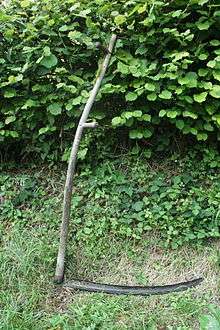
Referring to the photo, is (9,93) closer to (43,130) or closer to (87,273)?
(43,130)

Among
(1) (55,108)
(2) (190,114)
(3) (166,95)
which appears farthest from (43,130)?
(2) (190,114)

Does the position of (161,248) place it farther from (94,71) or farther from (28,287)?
(94,71)

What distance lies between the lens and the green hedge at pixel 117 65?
9.85 ft

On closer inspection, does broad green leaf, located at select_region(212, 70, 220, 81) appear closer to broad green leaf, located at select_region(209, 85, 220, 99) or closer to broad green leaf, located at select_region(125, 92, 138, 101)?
broad green leaf, located at select_region(209, 85, 220, 99)

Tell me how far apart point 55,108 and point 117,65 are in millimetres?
565

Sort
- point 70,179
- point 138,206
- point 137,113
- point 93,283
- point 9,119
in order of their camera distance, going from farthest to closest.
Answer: point 9,119 → point 138,206 → point 137,113 → point 93,283 → point 70,179

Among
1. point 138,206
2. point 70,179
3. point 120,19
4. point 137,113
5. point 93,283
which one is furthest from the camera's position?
point 138,206

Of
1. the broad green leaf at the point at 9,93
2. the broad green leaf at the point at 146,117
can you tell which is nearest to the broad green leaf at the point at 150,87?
the broad green leaf at the point at 146,117

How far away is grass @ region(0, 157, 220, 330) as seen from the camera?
2582mm

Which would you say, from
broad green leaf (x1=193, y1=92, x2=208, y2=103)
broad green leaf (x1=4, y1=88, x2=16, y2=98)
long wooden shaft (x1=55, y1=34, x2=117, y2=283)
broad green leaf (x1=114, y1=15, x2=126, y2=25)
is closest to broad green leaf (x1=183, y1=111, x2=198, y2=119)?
broad green leaf (x1=193, y1=92, x2=208, y2=103)

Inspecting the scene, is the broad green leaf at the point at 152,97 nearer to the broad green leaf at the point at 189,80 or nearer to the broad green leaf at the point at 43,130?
the broad green leaf at the point at 189,80

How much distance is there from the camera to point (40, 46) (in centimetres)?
317

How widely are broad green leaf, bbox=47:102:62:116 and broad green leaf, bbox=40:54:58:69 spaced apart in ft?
0.96

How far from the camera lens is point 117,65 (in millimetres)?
3117
